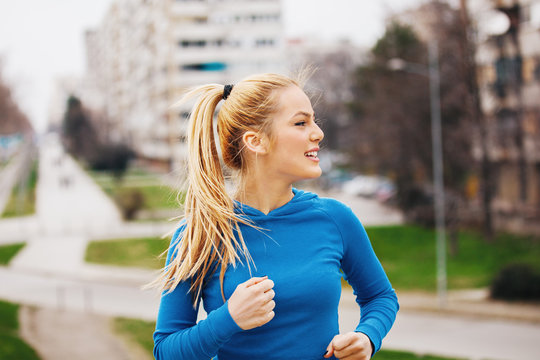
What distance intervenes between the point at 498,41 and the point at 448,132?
5.78 meters

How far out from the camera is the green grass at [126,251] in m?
30.2

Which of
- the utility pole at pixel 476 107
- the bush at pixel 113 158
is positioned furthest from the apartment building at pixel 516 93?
the bush at pixel 113 158

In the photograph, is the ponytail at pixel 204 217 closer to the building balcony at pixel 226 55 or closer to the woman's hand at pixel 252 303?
the woman's hand at pixel 252 303

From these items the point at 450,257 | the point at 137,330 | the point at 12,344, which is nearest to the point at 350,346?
the point at 12,344

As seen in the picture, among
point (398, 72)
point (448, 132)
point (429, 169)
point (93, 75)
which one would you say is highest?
point (93, 75)

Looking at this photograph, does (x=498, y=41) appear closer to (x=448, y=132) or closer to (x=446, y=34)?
(x=446, y=34)

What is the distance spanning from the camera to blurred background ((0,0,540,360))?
1748 centimetres

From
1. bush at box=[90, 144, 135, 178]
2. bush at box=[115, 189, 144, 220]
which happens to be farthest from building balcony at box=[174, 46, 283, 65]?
bush at box=[115, 189, 144, 220]

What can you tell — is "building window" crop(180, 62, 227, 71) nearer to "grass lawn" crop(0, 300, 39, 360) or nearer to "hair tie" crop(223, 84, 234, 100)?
"grass lawn" crop(0, 300, 39, 360)

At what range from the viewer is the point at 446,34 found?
31.7 m

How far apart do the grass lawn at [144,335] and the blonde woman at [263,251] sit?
1088 centimetres

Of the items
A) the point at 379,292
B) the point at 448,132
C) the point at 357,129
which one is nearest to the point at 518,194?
the point at 448,132

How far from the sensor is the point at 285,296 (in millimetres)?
1994

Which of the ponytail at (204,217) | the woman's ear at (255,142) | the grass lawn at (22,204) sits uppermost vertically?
the woman's ear at (255,142)
